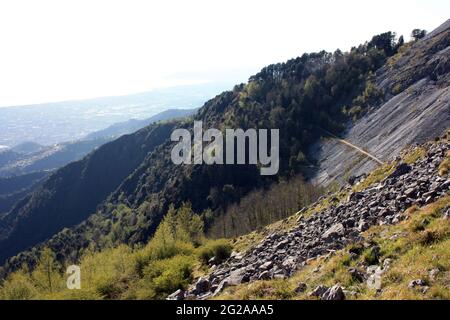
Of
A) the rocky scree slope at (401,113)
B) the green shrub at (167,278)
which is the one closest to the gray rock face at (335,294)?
the green shrub at (167,278)

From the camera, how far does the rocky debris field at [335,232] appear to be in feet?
93.8

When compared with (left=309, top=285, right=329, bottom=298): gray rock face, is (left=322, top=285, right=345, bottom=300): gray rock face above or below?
above

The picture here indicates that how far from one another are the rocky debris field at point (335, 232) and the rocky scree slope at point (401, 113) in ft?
195

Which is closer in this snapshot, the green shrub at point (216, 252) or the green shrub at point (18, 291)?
the green shrub at point (216, 252)

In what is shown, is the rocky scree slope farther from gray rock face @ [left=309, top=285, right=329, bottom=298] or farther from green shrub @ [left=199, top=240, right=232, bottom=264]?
gray rock face @ [left=309, top=285, right=329, bottom=298]

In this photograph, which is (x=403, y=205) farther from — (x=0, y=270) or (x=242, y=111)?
(x=0, y=270)

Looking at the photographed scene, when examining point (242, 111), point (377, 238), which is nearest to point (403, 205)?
point (377, 238)

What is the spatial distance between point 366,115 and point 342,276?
12981 centimetres

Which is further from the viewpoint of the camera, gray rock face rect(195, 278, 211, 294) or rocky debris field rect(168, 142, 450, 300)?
gray rock face rect(195, 278, 211, 294)

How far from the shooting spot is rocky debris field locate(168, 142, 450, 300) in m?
28.6

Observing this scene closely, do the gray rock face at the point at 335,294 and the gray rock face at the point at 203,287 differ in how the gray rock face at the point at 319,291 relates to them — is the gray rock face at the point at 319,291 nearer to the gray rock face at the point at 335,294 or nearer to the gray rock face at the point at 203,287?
the gray rock face at the point at 335,294

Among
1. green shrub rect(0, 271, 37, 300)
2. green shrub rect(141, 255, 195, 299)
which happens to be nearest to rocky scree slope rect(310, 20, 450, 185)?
green shrub rect(141, 255, 195, 299)

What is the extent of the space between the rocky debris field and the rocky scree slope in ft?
195
